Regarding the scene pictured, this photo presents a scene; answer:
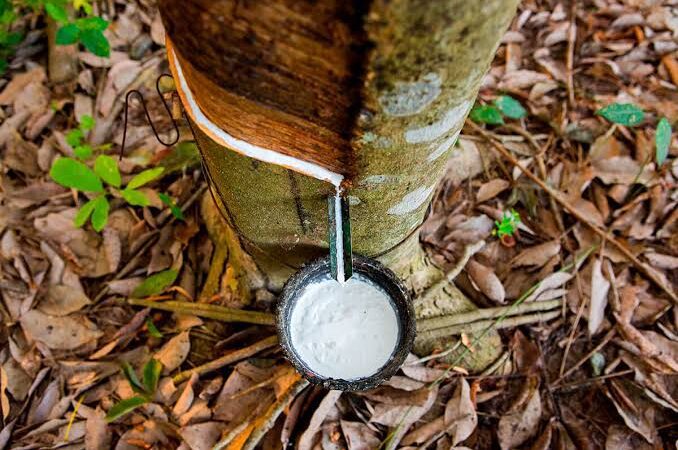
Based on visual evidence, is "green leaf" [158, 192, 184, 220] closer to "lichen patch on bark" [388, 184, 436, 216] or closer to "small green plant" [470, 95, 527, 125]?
"lichen patch on bark" [388, 184, 436, 216]

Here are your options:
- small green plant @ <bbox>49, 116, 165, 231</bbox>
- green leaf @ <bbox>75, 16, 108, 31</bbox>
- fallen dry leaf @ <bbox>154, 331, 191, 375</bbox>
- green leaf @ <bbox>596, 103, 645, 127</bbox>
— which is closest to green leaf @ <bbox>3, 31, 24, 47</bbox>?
green leaf @ <bbox>75, 16, 108, 31</bbox>

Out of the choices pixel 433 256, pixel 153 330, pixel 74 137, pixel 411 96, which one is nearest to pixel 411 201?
pixel 411 96

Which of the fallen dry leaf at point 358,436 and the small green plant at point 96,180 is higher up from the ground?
the small green plant at point 96,180

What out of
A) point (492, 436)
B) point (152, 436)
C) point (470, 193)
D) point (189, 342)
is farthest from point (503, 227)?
point (152, 436)

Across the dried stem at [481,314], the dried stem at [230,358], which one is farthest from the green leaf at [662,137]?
the dried stem at [230,358]

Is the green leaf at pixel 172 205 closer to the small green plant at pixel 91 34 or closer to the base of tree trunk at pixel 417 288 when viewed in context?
the base of tree trunk at pixel 417 288

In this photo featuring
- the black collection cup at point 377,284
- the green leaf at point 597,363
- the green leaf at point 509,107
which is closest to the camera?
the black collection cup at point 377,284
